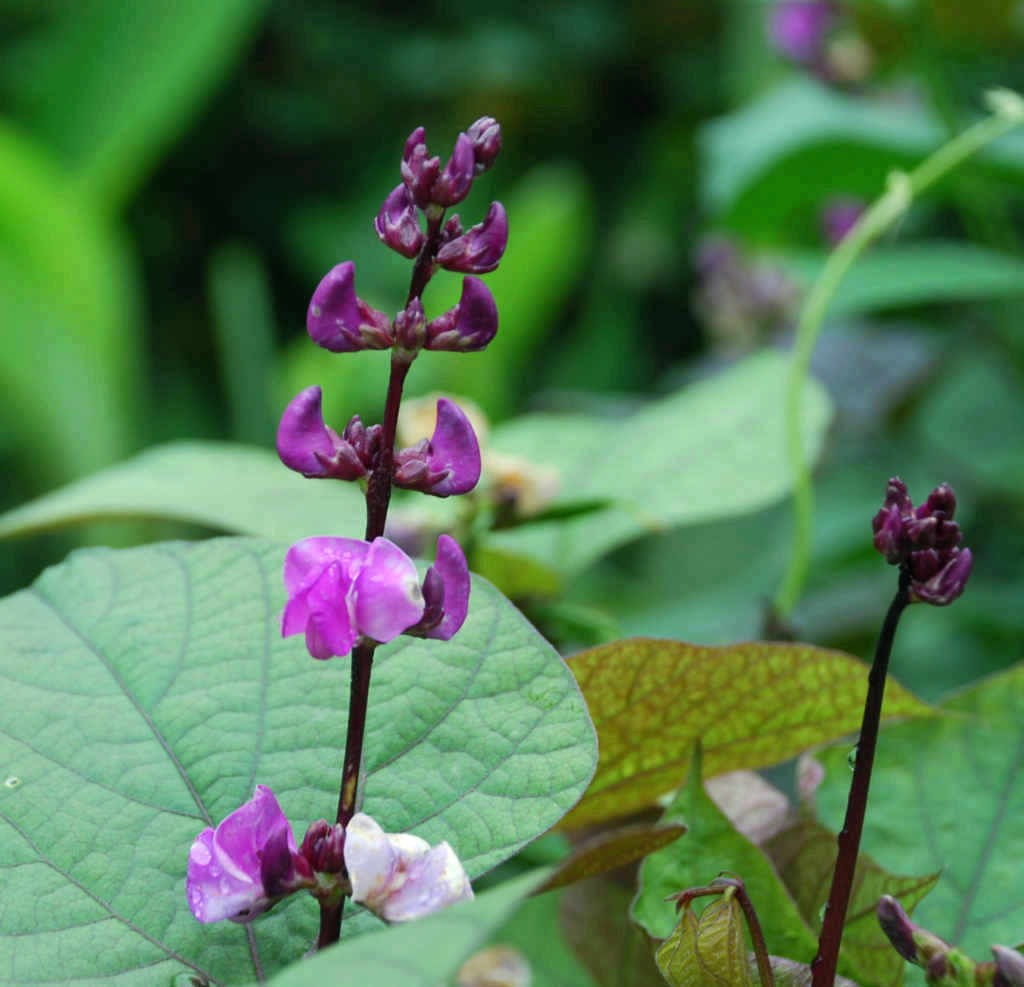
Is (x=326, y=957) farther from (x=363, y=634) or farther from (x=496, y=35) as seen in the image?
(x=496, y=35)

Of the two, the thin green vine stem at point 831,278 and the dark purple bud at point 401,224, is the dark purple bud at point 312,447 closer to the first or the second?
the dark purple bud at point 401,224

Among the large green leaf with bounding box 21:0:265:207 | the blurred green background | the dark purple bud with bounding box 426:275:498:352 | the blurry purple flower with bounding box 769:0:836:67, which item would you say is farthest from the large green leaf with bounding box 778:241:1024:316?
the large green leaf with bounding box 21:0:265:207

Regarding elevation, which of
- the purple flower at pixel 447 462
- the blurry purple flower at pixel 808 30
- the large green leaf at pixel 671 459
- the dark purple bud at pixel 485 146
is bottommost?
the large green leaf at pixel 671 459

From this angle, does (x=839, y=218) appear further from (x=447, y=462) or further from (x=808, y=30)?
(x=447, y=462)

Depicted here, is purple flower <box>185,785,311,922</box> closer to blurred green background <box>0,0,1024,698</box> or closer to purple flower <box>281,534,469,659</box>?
purple flower <box>281,534,469,659</box>

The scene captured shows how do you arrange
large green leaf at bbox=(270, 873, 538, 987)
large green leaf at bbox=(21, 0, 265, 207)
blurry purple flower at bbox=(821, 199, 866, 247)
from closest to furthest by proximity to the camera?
large green leaf at bbox=(270, 873, 538, 987) < blurry purple flower at bbox=(821, 199, 866, 247) < large green leaf at bbox=(21, 0, 265, 207)

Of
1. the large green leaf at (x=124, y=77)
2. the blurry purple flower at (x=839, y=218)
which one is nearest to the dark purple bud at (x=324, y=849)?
the blurry purple flower at (x=839, y=218)
